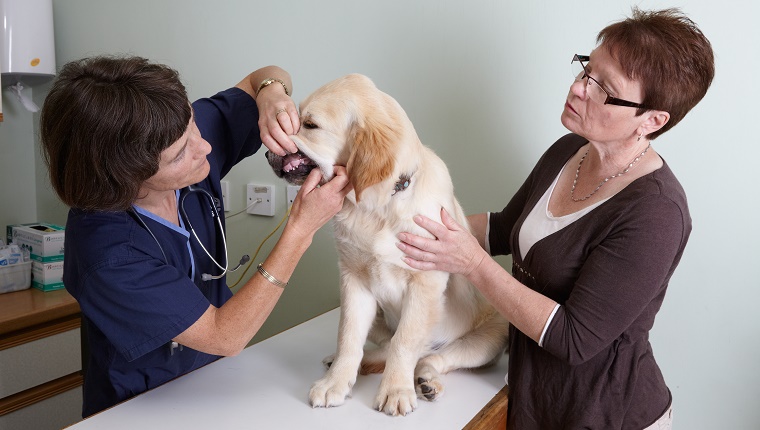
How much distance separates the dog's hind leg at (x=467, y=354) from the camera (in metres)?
1.13

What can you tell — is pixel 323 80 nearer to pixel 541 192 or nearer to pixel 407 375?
pixel 541 192

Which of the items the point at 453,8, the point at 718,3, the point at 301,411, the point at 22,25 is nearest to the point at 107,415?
the point at 301,411

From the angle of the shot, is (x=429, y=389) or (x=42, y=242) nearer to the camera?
(x=429, y=389)

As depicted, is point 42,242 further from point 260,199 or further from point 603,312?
point 603,312

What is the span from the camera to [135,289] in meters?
0.97

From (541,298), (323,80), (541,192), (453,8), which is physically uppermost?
(453,8)

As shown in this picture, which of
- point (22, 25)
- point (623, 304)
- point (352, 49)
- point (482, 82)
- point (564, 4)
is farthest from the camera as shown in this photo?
point (22, 25)

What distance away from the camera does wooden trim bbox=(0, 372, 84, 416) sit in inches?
76.0

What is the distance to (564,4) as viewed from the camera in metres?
1.37

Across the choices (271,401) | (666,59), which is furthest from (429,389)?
(666,59)

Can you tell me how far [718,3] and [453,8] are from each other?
60 cm

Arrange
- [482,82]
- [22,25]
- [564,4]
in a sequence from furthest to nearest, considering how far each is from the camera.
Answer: [22,25]
[482,82]
[564,4]

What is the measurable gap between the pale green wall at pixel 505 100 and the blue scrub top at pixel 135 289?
1.92 feet

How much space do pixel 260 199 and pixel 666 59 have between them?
131 cm
